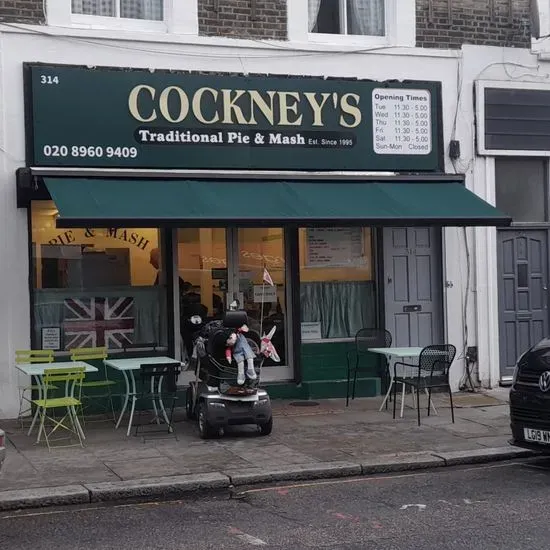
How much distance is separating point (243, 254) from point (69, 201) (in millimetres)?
2903

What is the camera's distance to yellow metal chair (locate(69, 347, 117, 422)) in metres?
10.3

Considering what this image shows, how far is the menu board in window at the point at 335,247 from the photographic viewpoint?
39.8ft

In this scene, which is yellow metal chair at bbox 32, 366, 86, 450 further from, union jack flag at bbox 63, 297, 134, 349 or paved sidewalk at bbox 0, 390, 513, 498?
union jack flag at bbox 63, 297, 134, 349

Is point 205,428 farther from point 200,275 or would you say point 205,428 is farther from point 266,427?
point 200,275

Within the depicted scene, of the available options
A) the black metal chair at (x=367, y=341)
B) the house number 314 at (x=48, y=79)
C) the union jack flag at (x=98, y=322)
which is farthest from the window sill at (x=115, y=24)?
the black metal chair at (x=367, y=341)

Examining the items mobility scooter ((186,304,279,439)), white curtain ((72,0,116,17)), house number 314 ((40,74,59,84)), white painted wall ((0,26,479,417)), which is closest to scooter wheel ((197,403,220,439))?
mobility scooter ((186,304,279,439))

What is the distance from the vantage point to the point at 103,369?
435 inches

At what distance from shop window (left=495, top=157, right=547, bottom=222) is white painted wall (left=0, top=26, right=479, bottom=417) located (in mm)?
809

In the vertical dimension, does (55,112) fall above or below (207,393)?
above

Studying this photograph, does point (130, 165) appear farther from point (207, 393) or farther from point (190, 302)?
point (207, 393)

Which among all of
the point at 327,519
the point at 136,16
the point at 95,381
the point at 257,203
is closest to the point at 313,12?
the point at 136,16

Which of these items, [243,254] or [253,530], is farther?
[243,254]

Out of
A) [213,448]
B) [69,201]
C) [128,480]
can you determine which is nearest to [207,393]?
[213,448]

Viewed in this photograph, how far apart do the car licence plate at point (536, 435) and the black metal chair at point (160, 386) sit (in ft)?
12.8
